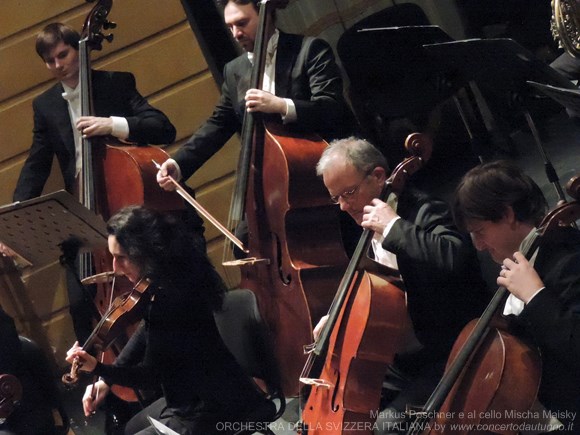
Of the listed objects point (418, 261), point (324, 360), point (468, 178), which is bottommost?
point (324, 360)

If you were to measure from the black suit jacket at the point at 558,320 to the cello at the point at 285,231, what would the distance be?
106cm

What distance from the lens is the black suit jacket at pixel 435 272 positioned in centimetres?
291

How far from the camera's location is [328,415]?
2.98m

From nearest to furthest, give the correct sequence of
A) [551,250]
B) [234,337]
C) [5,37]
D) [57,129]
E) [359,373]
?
[551,250] < [359,373] < [234,337] < [57,129] < [5,37]

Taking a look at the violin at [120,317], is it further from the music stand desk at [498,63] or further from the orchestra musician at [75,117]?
the music stand desk at [498,63]

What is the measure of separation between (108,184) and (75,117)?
381 millimetres

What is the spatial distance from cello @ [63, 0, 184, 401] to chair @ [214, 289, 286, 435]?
1.95 ft

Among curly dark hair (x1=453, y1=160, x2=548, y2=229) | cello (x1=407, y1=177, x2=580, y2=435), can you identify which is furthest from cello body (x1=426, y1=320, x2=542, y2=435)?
curly dark hair (x1=453, y1=160, x2=548, y2=229)

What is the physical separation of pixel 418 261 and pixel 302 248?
0.67 metres

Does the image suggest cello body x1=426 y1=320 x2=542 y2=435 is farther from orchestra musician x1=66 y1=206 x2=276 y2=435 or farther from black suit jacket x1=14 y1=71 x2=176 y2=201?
black suit jacket x1=14 y1=71 x2=176 y2=201

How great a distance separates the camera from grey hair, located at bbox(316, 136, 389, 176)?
10.3 ft

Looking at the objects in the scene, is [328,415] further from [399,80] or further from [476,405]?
[399,80]

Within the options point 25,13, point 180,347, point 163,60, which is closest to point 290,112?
point 180,347

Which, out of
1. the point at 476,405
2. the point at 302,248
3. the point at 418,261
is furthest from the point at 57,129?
the point at 476,405
